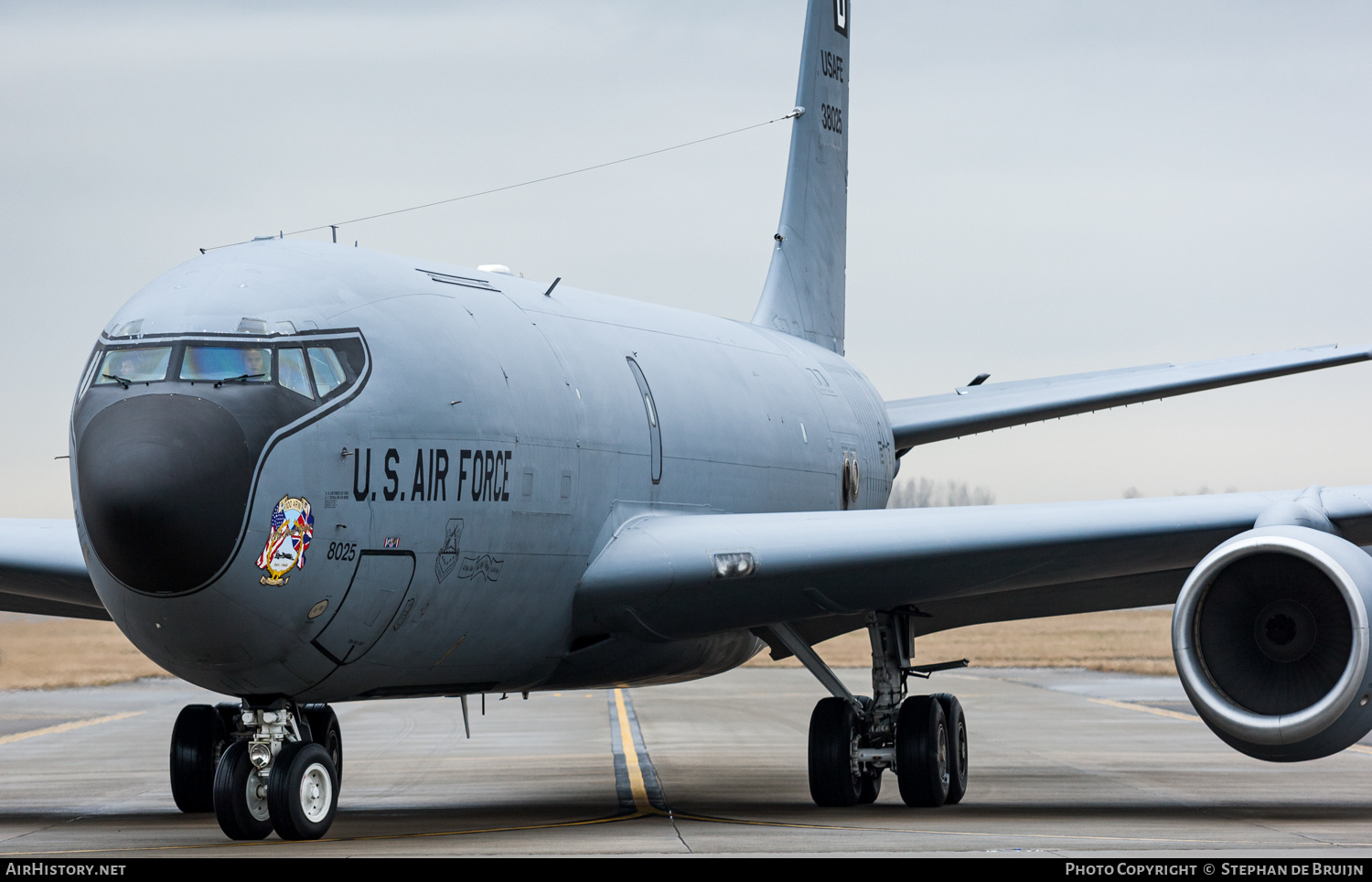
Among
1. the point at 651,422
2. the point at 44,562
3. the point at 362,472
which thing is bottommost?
the point at 44,562

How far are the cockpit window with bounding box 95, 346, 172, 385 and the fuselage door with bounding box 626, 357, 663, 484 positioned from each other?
461 cm

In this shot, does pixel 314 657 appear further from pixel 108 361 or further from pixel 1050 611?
pixel 1050 611

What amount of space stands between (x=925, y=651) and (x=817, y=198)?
2324cm

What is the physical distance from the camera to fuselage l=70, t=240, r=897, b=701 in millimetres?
10102

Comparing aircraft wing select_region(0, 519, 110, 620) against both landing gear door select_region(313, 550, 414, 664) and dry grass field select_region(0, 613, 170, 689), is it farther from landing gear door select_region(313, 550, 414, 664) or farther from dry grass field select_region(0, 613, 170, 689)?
dry grass field select_region(0, 613, 170, 689)

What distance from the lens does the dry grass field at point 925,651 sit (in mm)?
37500

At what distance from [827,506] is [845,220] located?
7.16 m

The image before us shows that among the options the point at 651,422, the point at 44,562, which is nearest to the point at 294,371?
the point at 44,562

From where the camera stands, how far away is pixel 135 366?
1059 cm

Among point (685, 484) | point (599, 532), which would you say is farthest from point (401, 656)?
point (685, 484)

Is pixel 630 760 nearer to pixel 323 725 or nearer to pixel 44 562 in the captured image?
pixel 323 725

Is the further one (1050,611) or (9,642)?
(9,642)

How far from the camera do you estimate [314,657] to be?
432 inches
